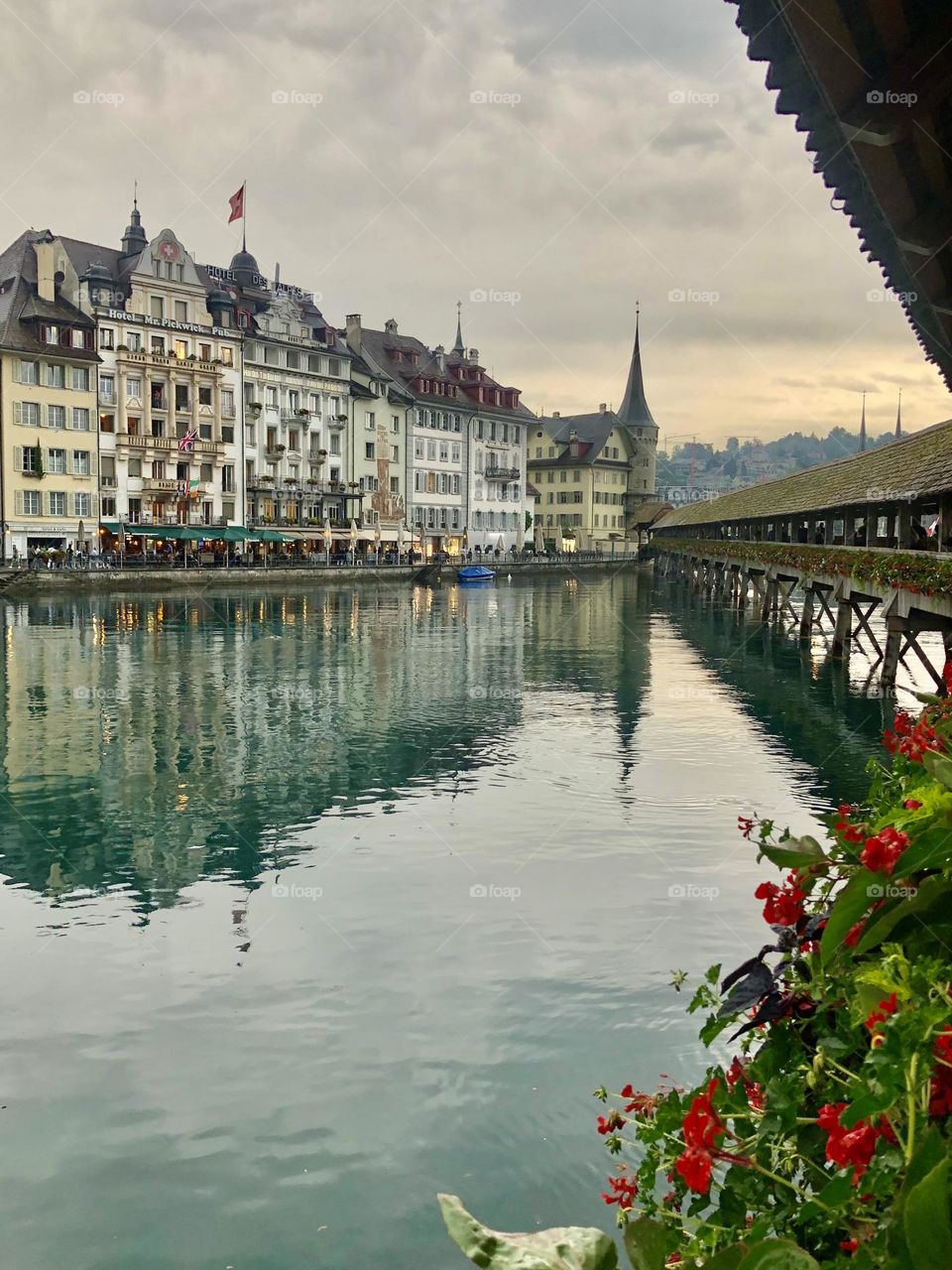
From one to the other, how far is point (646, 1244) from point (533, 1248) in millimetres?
456

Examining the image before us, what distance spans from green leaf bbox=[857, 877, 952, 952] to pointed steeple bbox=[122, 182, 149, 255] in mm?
83732

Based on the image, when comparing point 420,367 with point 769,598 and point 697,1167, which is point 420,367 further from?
point 697,1167

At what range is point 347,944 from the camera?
1139 cm

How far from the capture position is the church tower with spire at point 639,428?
136000 mm

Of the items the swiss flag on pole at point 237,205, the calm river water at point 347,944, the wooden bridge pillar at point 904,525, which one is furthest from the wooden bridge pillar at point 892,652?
the swiss flag on pole at point 237,205

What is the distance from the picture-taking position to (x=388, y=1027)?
955 centimetres

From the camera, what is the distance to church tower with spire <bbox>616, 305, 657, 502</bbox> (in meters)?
136

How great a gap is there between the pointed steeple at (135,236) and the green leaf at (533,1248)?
84106 millimetres

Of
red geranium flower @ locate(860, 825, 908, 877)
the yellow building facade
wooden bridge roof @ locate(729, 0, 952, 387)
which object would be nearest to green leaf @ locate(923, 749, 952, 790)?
red geranium flower @ locate(860, 825, 908, 877)

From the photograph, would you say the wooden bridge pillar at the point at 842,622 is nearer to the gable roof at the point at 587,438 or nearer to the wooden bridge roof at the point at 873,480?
the wooden bridge roof at the point at 873,480

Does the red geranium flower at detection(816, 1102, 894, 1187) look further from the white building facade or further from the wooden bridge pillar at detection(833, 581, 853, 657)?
the white building facade

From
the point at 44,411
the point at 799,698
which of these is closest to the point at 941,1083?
the point at 799,698

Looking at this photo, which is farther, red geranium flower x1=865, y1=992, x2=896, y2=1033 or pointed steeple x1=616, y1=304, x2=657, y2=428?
pointed steeple x1=616, y1=304, x2=657, y2=428

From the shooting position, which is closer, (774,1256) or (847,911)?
(774,1256)
